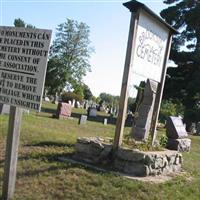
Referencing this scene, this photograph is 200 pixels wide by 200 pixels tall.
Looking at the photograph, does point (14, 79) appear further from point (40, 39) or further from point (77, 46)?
point (77, 46)

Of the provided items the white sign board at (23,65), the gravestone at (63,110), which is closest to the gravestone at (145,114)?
the white sign board at (23,65)

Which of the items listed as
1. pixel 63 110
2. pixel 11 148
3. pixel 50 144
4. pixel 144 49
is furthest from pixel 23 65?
pixel 63 110

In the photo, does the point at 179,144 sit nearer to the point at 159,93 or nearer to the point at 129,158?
the point at 159,93

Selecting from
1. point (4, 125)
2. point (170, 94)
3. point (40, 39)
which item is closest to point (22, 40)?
point (40, 39)

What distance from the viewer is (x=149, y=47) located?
935 cm

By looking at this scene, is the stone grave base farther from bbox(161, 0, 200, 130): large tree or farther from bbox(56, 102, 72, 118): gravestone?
bbox(161, 0, 200, 130): large tree

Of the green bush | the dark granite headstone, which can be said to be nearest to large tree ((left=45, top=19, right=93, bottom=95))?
the green bush

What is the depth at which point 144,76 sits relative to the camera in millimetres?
9281

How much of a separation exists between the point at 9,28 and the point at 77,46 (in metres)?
65.3

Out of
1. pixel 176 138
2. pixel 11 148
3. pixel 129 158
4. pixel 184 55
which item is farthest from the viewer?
pixel 184 55

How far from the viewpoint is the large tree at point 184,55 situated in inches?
1178

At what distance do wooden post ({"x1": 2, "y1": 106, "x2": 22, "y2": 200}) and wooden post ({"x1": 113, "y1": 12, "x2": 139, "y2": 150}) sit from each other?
2725 millimetres

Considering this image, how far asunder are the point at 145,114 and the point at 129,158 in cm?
304

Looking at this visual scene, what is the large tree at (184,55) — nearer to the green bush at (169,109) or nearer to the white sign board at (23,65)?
the green bush at (169,109)
